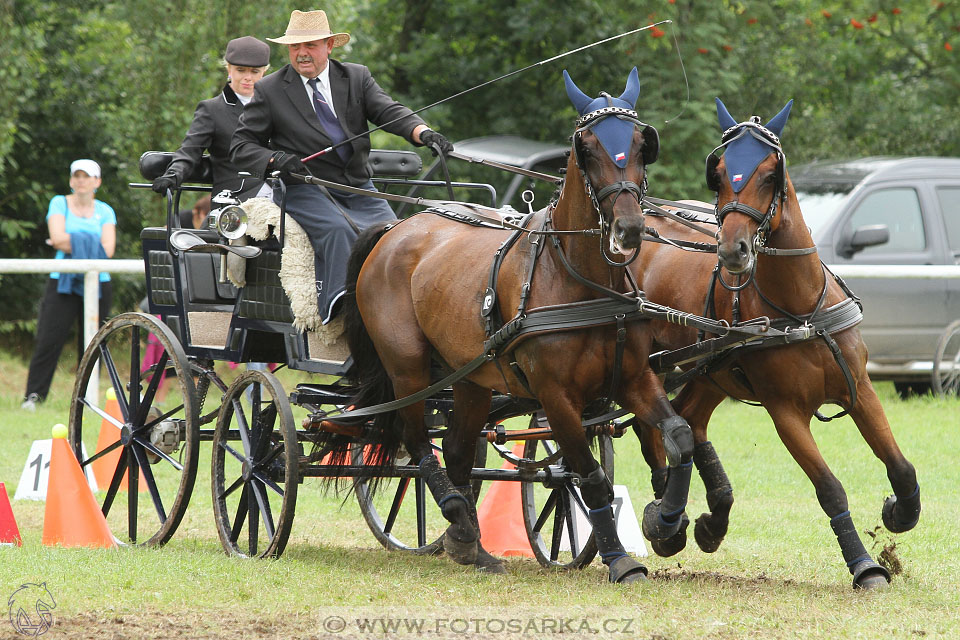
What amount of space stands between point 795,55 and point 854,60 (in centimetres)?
165

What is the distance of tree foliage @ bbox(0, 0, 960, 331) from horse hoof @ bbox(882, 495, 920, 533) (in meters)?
7.03

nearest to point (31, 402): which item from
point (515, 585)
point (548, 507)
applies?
point (548, 507)

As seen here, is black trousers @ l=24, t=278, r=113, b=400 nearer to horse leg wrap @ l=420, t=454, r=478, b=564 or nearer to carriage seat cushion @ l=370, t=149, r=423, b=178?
carriage seat cushion @ l=370, t=149, r=423, b=178

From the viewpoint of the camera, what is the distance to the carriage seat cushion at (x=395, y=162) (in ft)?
24.2

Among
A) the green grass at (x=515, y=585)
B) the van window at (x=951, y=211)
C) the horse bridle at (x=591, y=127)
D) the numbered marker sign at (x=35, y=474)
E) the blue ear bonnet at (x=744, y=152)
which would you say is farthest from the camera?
the van window at (x=951, y=211)

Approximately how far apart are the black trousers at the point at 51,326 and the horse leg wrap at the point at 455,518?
609 cm

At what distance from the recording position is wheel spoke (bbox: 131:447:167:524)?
6.93 metres

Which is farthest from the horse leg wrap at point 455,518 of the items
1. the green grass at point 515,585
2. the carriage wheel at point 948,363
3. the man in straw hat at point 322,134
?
the carriage wheel at point 948,363

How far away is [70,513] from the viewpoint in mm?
6547

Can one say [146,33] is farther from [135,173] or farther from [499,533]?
[499,533]

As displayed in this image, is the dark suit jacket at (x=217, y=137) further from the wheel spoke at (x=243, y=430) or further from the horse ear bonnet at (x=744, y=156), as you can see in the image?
the horse ear bonnet at (x=744, y=156)

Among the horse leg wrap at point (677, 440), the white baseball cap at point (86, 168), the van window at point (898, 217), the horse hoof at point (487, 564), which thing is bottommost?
the horse hoof at point (487, 564)

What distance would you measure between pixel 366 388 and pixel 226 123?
2.01 metres

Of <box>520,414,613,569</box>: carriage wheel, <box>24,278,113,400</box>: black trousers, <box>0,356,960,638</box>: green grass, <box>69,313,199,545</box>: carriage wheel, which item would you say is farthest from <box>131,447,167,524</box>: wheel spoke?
<box>24,278,113,400</box>: black trousers
